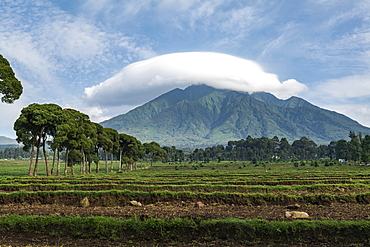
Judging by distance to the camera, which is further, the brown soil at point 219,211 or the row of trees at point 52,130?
the row of trees at point 52,130

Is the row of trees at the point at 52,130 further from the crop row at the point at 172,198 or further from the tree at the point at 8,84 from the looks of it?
the crop row at the point at 172,198

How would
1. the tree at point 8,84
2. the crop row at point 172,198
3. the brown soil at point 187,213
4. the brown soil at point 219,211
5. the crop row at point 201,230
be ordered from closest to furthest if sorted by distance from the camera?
1. the brown soil at point 187,213
2. the crop row at point 201,230
3. the brown soil at point 219,211
4. the crop row at point 172,198
5. the tree at point 8,84

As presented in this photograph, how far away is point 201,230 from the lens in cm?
1237

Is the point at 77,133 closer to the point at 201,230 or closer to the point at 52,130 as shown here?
the point at 52,130

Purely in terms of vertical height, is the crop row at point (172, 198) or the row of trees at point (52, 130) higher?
the row of trees at point (52, 130)

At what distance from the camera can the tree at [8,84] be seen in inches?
853

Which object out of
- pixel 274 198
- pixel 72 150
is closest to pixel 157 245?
pixel 274 198

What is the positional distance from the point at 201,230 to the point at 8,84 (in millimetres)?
20306

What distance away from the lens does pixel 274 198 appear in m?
19.5

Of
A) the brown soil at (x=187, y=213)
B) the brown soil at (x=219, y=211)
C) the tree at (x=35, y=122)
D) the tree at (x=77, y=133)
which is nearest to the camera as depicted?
the brown soil at (x=187, y=213)

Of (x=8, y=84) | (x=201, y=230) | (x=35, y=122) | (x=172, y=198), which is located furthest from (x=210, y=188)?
(x=35, y=122)

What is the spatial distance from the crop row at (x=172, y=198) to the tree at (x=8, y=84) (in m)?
8.40

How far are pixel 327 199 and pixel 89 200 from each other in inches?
717

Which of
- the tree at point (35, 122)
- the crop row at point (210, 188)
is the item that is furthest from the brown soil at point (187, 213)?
the tree at point (35, 122)
